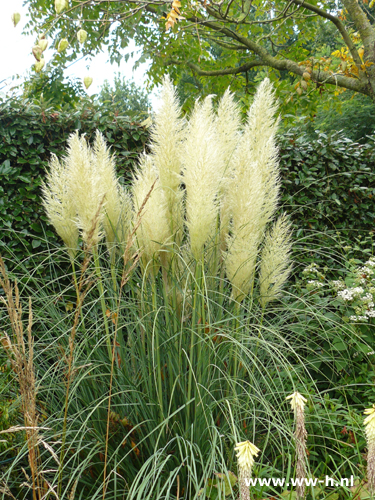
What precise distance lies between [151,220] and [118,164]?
2188 millimetres

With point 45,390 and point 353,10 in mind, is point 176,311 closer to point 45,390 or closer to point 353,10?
point 45,390

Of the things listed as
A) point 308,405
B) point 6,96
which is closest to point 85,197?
point 308,405

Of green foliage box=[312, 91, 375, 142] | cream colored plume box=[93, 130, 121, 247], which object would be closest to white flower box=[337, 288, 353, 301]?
cream colored plume box=[93, 130, 121, 247]

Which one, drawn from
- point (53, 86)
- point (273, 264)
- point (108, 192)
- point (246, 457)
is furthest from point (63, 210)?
point (53, 86)

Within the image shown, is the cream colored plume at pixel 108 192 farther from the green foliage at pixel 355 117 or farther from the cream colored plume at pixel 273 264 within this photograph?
the green foliage at pixel 355 117

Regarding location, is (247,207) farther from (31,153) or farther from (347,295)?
(31,153)

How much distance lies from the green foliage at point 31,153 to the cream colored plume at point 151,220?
1.83 meters

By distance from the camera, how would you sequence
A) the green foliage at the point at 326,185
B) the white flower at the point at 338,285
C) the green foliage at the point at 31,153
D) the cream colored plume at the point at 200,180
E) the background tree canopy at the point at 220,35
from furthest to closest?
the background tree canopy at the point at 220,35 → the green foliage at the point at 326,185 → the green foliage at the point at 31,153 → the white flower at the point at 338,285 → the cream colored plume at the point at 200,180

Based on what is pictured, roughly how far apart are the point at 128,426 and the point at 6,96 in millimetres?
3318

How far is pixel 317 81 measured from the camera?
5.10 meters

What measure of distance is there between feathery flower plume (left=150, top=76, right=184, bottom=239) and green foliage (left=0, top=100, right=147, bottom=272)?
5.89 feet

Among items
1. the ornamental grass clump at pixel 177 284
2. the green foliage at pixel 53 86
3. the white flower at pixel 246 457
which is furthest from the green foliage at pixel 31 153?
the white flower at pixel 246 457

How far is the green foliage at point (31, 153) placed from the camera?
12.4ft

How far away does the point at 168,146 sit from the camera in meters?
2.08
